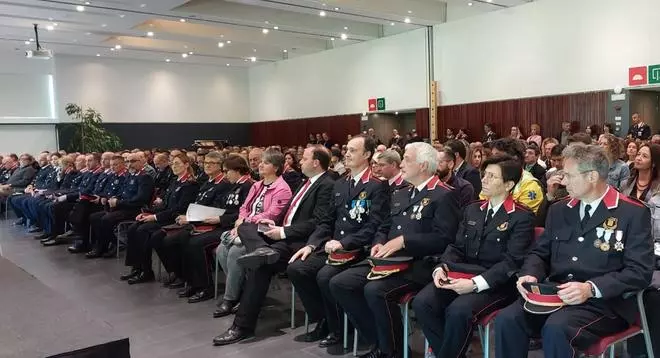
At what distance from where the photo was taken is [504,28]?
12.2 meters

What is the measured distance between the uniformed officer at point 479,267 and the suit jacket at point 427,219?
5.8 inches

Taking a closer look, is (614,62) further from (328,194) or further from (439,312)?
(439,312)

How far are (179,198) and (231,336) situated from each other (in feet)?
7.21

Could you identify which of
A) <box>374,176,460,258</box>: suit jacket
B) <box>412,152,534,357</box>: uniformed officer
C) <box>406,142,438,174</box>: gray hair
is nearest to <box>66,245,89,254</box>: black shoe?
<box>374,176,460,258</box>: suit jacket

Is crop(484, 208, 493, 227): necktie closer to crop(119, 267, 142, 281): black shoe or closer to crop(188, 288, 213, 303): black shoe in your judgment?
crop(188, 288, 213, 303): black shoe

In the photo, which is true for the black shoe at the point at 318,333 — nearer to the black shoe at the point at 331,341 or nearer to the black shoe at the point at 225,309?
the black shoe at the point at 331,341

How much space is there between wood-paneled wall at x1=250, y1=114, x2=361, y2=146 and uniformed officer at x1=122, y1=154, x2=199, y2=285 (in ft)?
35.4

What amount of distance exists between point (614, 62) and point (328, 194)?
28.5ft

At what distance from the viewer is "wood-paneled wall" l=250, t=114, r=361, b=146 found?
16.5 metres

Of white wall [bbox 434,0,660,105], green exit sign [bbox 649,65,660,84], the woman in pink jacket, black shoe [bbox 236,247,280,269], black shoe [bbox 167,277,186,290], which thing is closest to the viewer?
black shoe [bbox 236,247,280,269]

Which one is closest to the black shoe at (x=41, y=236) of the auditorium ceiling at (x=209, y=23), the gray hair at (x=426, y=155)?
the auditorium ceiling at (x=209, y=23)

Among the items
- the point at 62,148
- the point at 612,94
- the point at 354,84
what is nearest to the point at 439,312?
the point at 612,94

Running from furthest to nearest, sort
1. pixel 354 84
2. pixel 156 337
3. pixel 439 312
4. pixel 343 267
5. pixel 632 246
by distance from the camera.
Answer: pixel 354 84 → pixel 156 337 → pixel 343 267 → pixel 439 312 → pixel 632 246

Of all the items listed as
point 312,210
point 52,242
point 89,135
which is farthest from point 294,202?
point 89,135
